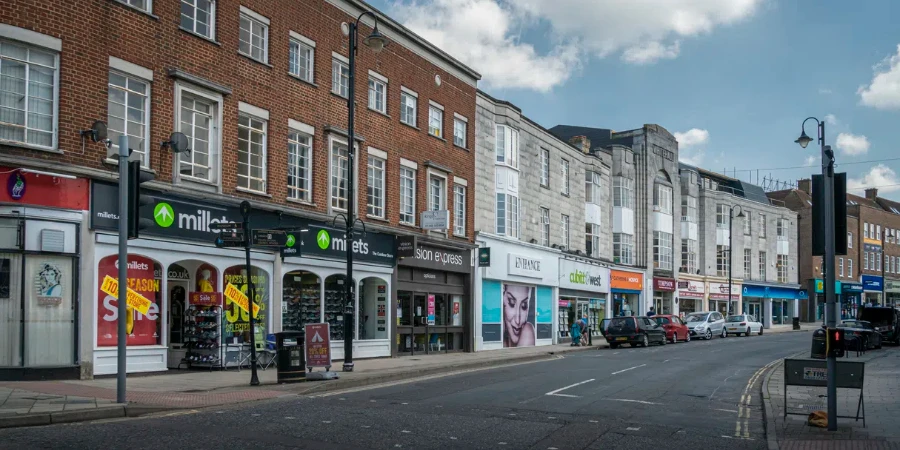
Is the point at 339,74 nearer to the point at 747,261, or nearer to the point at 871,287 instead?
the point at 747,261

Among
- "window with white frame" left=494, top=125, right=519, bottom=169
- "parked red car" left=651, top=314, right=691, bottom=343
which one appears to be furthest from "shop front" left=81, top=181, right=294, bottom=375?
"parked red car" left=651, top=314, right=691, bottom=343

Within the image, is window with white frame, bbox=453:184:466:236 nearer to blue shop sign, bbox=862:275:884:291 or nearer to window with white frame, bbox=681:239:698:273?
window with white frame, bbox=681:239:698:273

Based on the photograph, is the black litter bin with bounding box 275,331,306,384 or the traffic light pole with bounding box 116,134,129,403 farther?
the black litter bin with bounding box 275,331,306,384

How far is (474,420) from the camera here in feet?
42.0

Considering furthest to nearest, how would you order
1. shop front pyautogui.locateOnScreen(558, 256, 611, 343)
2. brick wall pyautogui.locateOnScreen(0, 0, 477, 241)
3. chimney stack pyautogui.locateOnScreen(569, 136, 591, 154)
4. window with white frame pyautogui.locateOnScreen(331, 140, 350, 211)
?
1. chimney stack pyautogui.locateOnScreen(569, 136, 591, 154)
2. shop front pyautogui.locateOnScreen(558, 256, 611, 343)
3. window with white frame pyautogui.locateOnScreen(331, 140, 350, 211)
4. brick wall pyautogui.locateOnScreen(0, 0, 477, 241)

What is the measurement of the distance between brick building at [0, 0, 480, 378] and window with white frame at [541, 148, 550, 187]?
9.44 meters

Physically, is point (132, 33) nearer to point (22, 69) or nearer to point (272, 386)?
point (22, 69)

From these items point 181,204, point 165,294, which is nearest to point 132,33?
point 181,204

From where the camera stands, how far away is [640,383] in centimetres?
1928

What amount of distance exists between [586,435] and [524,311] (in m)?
26.1

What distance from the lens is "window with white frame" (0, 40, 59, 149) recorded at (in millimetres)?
16172

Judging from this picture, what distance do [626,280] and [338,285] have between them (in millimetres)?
28006

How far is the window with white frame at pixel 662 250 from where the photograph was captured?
178ft

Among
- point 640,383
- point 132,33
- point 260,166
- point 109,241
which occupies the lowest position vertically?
point 640,383
